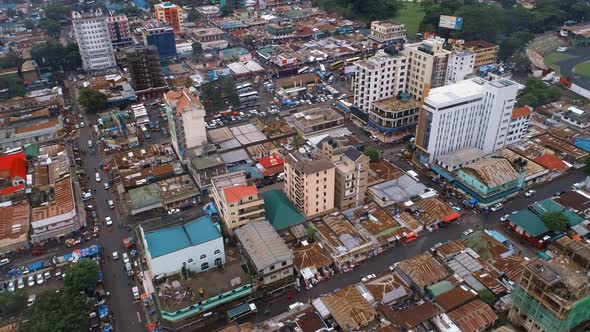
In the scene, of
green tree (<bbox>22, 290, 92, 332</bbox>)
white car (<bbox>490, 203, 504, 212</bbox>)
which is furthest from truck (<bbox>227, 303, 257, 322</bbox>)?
white car (<bbox>490, 203, 504, 212</bbox>)

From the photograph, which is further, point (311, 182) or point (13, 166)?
point (13, 166)

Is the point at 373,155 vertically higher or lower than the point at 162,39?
lower

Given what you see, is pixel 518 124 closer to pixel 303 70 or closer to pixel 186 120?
pixel 303 70

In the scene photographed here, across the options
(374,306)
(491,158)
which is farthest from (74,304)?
(491,158)

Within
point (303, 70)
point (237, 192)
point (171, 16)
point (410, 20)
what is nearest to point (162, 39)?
point (171, 16)

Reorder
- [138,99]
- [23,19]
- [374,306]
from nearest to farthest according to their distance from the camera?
[374,306] < [138,99] < [23,19]

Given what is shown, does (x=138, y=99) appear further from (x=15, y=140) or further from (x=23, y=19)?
(x=23, y=19)
